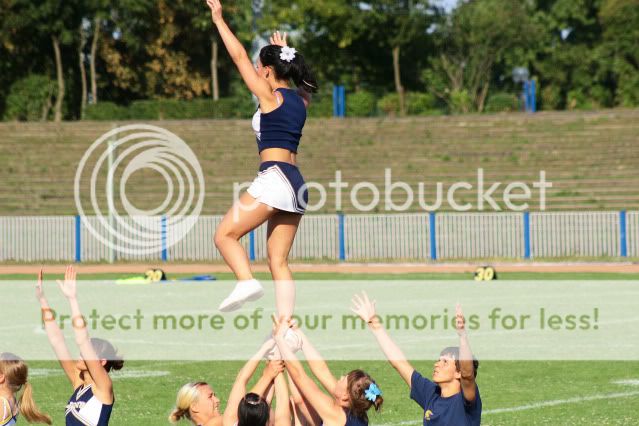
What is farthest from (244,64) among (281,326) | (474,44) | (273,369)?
(474,44)

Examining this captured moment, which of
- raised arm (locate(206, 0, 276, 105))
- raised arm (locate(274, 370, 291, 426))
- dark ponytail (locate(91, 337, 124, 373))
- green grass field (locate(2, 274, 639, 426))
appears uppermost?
raised arm (locate(206, 0, 276, 105))

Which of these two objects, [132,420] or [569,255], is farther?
[569,255]

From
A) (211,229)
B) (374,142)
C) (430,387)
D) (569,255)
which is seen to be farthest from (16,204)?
(430,387)

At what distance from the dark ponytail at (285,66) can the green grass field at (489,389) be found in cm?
406

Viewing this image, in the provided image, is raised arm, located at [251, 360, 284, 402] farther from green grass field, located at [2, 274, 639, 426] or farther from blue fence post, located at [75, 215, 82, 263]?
blue fence post, located at [75, 215, 82, 263]

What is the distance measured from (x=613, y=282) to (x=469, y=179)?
12.0 m

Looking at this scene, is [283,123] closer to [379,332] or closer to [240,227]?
[240,227]

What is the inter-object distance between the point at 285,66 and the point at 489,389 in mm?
5827

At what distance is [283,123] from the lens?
8109 mm

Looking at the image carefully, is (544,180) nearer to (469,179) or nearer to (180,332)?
(469,179)

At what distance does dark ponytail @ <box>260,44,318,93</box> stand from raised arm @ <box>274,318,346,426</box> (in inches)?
70.8

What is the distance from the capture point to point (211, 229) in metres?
32.5

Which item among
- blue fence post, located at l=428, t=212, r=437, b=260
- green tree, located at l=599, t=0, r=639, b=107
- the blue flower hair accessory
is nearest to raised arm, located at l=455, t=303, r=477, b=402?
the blue flower hair accessory

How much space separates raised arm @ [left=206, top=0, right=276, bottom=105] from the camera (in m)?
7.80
